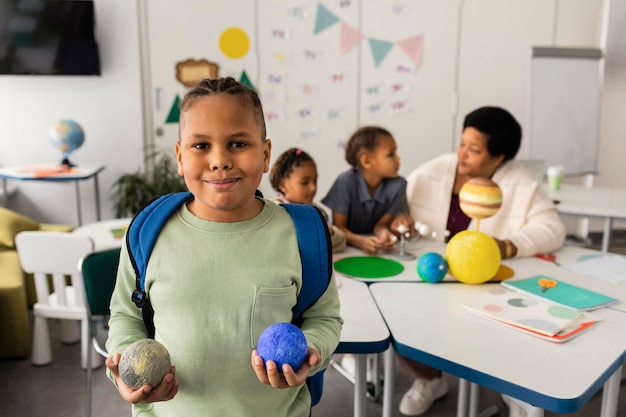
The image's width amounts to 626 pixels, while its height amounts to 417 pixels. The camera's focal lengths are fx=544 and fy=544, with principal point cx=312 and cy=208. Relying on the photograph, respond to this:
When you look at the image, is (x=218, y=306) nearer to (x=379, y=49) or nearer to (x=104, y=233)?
(x=104, y=233)

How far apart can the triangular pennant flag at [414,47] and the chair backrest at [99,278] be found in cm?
366

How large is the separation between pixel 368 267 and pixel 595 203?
6.20ft

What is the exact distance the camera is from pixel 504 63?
5.05 meters

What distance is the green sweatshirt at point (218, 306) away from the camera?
1.04m

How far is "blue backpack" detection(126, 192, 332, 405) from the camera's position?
1081 millimetres

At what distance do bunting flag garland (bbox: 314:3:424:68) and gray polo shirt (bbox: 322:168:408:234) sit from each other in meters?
2.77

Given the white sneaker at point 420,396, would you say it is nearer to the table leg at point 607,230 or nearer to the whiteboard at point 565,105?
the table leg at point 607,230

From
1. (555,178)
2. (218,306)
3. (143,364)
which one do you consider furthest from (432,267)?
(555,178)

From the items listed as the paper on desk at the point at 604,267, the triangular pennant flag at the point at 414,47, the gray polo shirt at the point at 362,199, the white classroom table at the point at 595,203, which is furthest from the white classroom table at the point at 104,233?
the triangular pennant flag at the point at 414,47

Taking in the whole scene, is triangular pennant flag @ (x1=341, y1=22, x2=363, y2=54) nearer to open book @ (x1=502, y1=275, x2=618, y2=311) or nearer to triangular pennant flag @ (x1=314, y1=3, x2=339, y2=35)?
triangular pennant flag @ (x1=314, y1=3, x2=339, y2=35)

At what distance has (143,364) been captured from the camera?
3.10 feet

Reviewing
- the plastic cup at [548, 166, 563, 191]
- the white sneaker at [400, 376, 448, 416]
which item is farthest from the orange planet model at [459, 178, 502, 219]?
the plastic cup at [548, 166, 563, 191]

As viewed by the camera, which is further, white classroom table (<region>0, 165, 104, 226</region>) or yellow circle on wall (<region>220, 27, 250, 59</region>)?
yellow circle on wall (<region>220, 27, 250, 59</region>)

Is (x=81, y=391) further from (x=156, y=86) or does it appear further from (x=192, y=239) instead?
(x=156, y=86)
